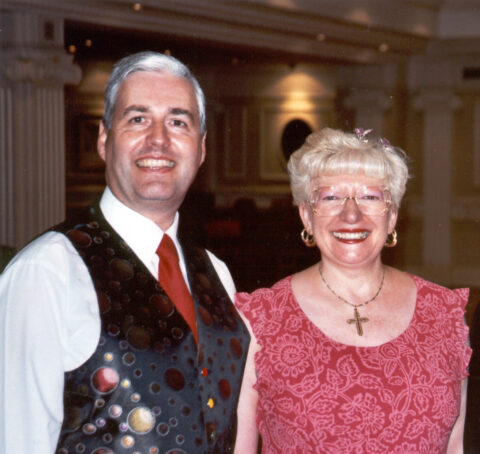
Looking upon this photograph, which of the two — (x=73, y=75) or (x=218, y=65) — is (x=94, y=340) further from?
(x=218, y=65)

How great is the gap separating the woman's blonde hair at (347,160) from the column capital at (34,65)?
429 cm

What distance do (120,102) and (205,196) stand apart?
7598mm

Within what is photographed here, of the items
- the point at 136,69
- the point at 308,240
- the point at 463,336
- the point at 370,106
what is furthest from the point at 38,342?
the point at 370,106

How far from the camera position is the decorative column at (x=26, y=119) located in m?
5.80

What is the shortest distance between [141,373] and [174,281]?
26 centimetres

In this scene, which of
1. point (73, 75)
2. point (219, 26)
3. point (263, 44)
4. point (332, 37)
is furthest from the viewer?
point (332, 37)

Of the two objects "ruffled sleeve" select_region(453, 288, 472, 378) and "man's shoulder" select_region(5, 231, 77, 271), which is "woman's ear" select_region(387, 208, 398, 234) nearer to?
"ruffled sleeve" select_region(453, 288, 472, 378)

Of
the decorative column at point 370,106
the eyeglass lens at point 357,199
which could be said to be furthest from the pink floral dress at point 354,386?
the decorative column at point 370,106

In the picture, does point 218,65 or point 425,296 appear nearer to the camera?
point 425,296

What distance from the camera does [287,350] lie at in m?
1.96

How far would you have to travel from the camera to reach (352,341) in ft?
6.45

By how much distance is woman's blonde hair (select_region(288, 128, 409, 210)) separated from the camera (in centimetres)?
194

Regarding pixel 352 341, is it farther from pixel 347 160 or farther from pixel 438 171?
pixel 438 171

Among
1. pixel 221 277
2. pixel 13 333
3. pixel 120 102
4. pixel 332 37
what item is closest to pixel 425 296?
pixel 221 277
